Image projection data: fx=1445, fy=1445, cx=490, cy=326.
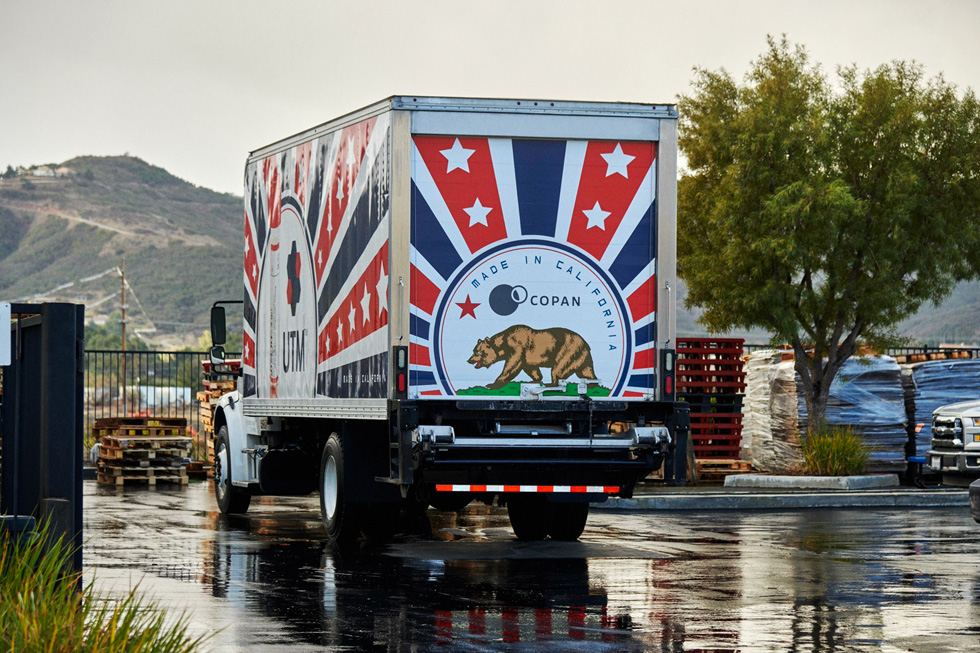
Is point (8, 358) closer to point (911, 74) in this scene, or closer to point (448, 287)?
point (448, 287)

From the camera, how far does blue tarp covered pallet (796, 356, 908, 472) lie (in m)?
24.7

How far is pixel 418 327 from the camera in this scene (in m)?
13.0

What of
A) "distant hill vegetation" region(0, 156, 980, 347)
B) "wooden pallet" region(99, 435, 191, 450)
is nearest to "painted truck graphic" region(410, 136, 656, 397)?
"wooden pallet" region(99, 435, 191, 450)

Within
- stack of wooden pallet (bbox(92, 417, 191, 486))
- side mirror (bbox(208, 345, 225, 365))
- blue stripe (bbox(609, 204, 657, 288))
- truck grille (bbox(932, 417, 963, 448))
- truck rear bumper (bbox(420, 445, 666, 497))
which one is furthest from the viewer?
stack of wooden pallet (bbox(92, 417, 191, 486))

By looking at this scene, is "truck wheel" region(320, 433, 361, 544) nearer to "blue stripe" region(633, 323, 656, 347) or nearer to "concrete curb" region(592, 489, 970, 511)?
"blue stripe" region(633, 323, 656, 347)

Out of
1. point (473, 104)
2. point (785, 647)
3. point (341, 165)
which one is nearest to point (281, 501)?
point (341, 165)

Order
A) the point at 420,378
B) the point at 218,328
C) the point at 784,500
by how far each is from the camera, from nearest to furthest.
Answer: the point at 420,378, the point at 218,328, the point at 784,500

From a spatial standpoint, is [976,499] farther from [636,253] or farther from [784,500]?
[784,500]

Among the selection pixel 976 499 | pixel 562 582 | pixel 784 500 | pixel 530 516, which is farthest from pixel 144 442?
pixel 976 499

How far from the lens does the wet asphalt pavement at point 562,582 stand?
9.01 meters

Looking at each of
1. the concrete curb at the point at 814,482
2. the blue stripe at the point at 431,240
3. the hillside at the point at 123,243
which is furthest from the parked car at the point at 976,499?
the hillside at the point at 123,243

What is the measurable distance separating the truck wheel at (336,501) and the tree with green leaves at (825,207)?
1042 cm

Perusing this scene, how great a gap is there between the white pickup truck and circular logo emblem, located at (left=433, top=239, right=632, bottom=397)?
9.27 m

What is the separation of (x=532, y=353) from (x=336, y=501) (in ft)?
8.58
